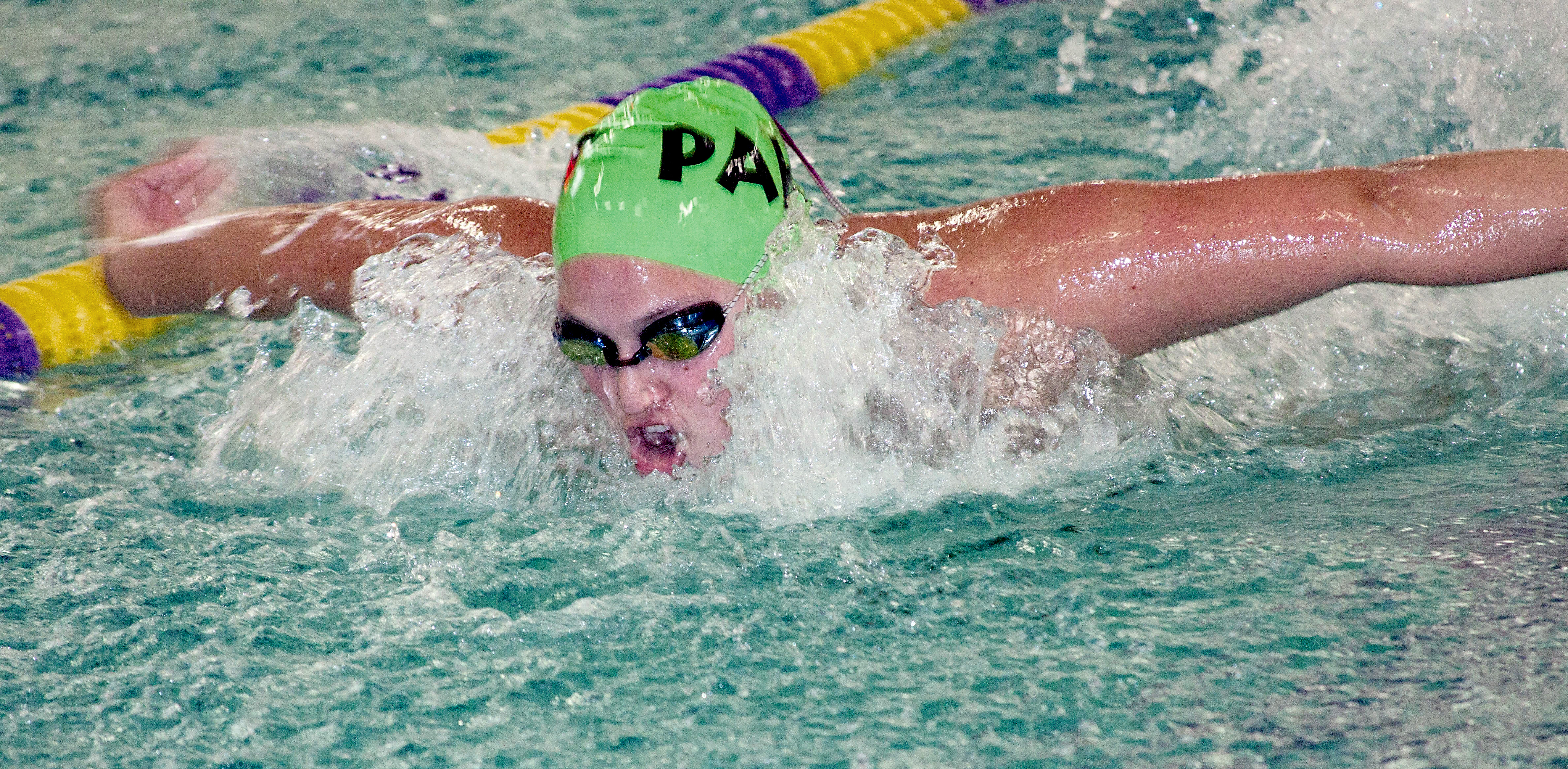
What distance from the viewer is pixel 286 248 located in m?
2.55

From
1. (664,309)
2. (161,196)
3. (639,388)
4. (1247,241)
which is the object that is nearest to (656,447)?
(639,388)

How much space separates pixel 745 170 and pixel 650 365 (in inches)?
13.5

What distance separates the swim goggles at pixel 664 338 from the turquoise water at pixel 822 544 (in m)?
0.11

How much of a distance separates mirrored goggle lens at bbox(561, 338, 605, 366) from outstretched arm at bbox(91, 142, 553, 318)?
44 cm

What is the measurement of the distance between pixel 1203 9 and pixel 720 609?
361cm

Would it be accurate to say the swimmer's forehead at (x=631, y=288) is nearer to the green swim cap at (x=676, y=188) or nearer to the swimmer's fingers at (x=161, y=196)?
the green swim cap at (x=676, y=188)

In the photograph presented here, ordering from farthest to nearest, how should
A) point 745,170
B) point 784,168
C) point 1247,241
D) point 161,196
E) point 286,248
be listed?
Result: point 161,196
point 286,248
point 784,168
point 745,170
point 1247,241

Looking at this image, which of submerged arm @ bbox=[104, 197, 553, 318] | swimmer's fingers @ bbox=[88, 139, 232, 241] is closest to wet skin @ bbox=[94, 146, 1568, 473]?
submerged arm @ bbox=[104, 197, 553, 318]

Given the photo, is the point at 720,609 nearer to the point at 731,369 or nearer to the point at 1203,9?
the point at 731,369

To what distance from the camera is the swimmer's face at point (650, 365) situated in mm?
2018

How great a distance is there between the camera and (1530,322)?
2.62 meters

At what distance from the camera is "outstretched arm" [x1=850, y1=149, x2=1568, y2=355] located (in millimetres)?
1943

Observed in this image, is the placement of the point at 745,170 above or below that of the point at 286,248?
above

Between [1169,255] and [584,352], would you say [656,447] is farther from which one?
[1169,255]
